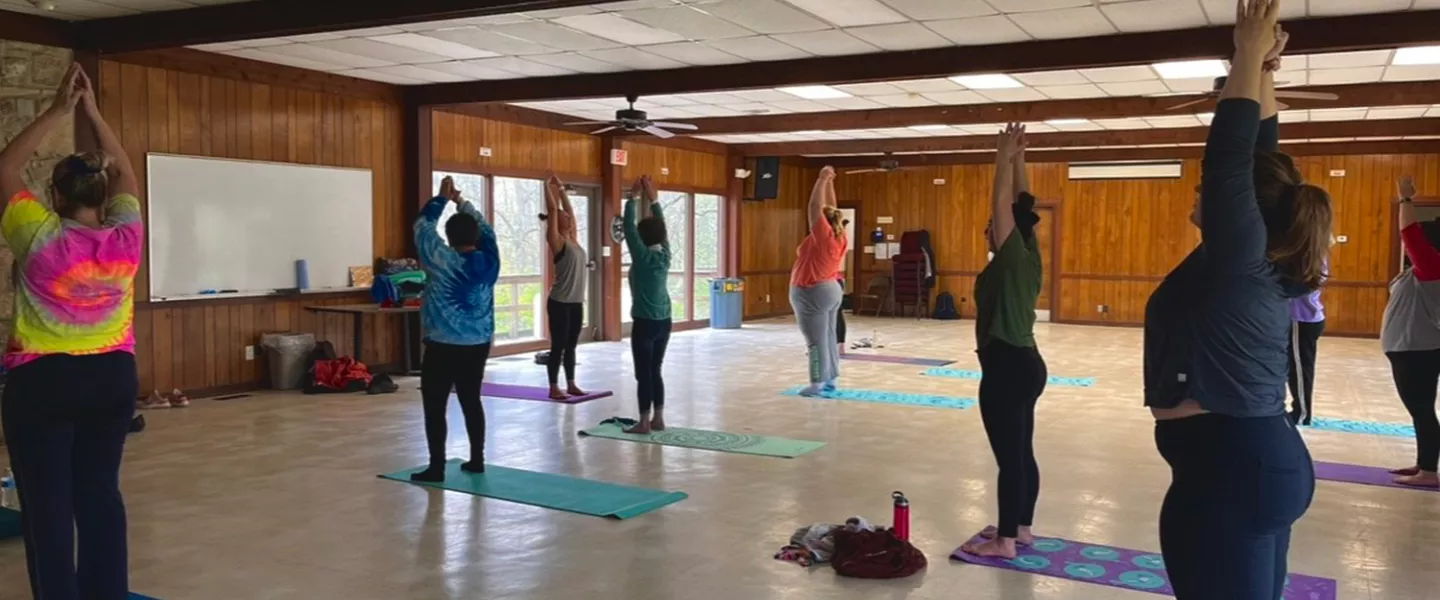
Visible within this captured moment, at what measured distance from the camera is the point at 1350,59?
8438 mm

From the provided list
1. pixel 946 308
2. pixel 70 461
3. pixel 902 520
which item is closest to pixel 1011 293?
pixel 902 520

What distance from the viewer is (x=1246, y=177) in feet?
6.42

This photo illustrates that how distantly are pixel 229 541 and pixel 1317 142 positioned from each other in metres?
14.8

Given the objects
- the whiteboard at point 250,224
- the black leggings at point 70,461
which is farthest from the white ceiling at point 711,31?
the black leggings at point 70,461

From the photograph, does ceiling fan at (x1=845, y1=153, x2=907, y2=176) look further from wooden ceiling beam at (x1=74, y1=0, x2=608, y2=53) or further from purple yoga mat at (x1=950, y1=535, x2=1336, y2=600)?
purple yoga mat at (x1=950, y1=535, x2=1336, y2=600)

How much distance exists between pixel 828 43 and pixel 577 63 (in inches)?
87.2

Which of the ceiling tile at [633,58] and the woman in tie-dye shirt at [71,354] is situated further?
the ceiling tile at [633,58]

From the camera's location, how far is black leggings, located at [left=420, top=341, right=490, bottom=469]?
5.31 metres

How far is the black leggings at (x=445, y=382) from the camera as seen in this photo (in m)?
5.31

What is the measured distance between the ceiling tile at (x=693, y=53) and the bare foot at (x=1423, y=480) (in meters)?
5.29

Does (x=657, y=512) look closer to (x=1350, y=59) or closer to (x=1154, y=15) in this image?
(x=1154, y=15)

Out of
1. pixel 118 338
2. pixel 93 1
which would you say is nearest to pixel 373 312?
pixel 93 1

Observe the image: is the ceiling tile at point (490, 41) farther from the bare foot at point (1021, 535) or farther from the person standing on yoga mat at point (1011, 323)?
the bare foot at point (1021, 535)

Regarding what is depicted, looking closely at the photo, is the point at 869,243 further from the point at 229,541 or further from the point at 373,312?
the point at 229,541
